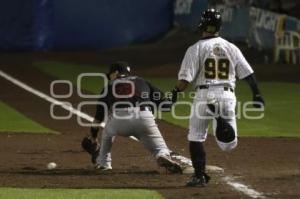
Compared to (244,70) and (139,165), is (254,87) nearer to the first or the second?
(244,70)

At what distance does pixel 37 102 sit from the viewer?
2028 cm

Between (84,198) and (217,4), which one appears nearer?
(84,198)

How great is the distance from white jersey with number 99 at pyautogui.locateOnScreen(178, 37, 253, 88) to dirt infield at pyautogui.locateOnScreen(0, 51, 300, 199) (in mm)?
1176

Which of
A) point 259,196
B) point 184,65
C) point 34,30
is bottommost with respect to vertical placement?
point 259,196

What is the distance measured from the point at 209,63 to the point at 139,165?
239cm

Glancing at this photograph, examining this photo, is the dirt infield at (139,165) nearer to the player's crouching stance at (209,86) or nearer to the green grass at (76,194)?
the green grass at (76,194)

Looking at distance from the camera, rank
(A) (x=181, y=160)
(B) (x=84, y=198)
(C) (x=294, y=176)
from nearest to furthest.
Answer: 1. (B) (x=84, y=198)
2. (C) (x=294, y=176)
3. (A) (x=181, y=160)

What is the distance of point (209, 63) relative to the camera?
955 cm

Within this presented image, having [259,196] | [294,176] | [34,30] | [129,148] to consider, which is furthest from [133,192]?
[34,30]

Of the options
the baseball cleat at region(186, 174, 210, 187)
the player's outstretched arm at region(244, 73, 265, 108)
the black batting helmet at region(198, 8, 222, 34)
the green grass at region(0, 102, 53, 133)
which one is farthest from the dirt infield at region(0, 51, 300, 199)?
the black batting helmet at region(198, 8, 222, 34)

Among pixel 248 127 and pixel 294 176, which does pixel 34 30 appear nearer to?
pixel 248 127

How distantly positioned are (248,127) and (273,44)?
13400mm

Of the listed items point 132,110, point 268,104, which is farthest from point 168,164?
point 268,104

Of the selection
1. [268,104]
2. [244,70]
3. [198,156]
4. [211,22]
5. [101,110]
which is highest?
[211,22]
